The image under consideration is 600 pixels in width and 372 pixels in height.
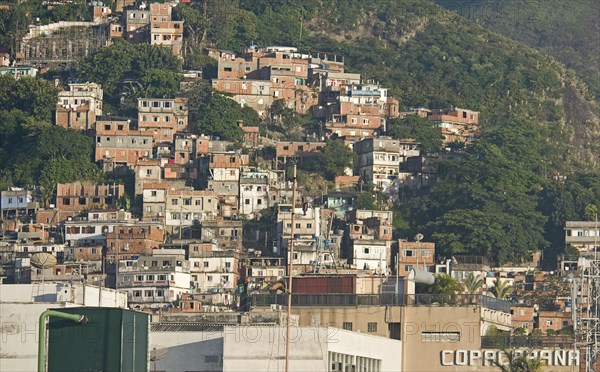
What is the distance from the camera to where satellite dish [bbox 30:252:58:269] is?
113500 millimetres

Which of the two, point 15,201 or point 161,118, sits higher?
point 161,118

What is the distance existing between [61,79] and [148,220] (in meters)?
30.7

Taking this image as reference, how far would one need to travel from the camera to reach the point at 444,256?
436 feet

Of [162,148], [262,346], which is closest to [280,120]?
[162,148]

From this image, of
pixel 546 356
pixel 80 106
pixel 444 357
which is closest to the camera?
pixel 444 357

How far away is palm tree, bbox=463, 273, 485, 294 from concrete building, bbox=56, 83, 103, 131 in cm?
3858

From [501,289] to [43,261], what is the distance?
89.1ft

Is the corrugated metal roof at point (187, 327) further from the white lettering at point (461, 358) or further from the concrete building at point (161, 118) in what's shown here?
the concrete building at point (161, 118)

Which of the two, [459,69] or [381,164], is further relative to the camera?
[459,69]

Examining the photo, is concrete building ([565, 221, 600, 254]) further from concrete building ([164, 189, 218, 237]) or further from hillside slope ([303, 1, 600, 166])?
concrete building ([164, 189, 218, 237])

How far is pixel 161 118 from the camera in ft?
490

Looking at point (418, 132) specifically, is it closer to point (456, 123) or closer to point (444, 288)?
point (456, 123)

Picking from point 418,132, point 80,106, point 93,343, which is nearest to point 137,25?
point 80,106

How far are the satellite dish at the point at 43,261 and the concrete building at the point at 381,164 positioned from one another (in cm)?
3615
